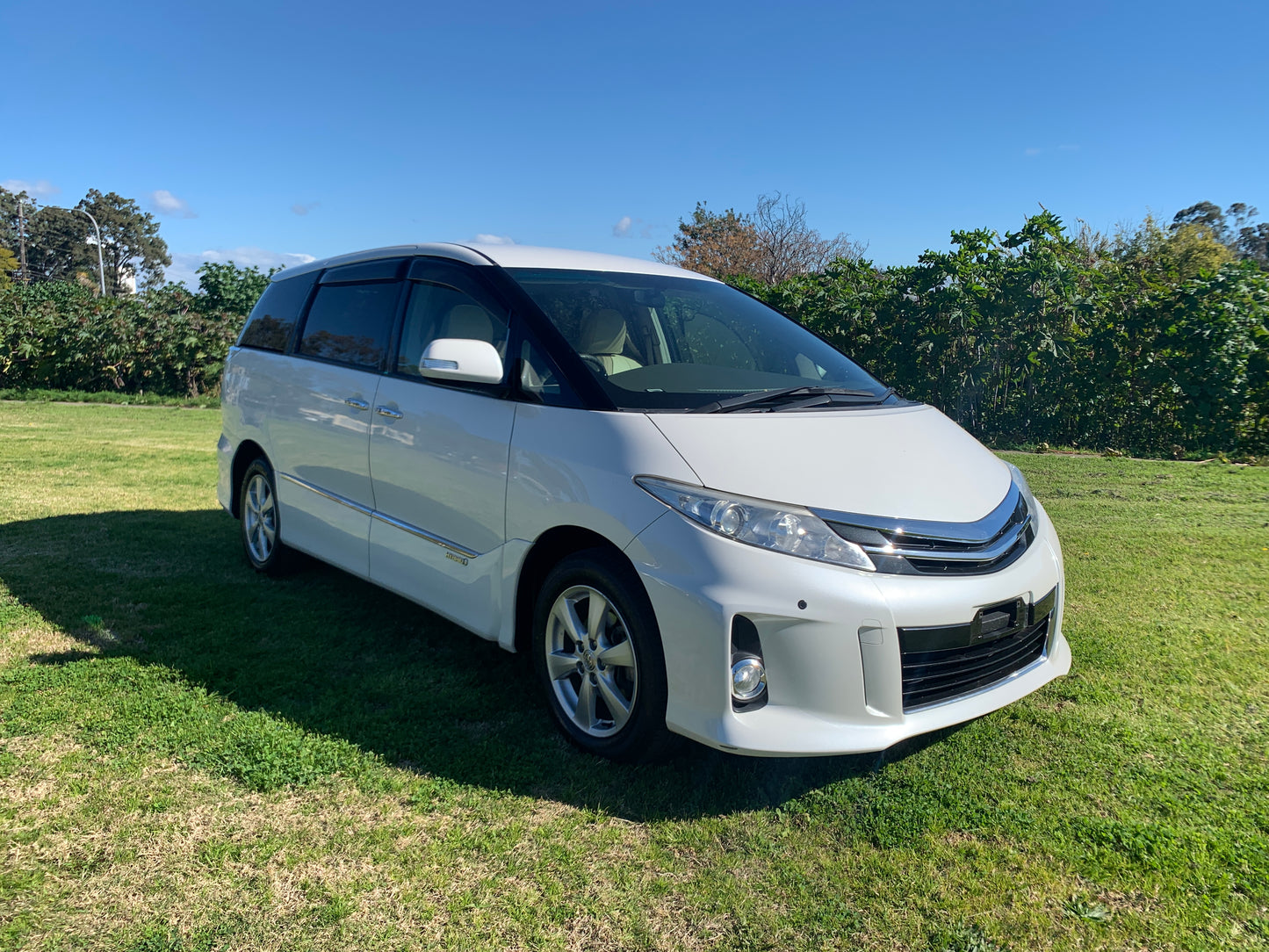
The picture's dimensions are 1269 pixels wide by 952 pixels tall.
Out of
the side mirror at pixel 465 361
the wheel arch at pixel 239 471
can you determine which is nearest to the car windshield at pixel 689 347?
the side mirror at pixel 465 361

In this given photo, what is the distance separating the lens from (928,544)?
9.39 ft

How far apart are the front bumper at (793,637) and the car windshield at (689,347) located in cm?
74

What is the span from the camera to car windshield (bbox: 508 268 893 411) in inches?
135

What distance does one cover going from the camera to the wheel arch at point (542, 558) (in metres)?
3.20

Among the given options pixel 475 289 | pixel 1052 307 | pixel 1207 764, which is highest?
pixel 1052 307

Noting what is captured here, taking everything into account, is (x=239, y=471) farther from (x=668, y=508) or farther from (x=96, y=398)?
(x=96, y=398)

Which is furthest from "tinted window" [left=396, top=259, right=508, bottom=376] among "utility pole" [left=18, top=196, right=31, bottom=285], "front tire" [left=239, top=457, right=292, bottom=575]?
"utility pole" [left=18, top=196, right=31, bottom=285]

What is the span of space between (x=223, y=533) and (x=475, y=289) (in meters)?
3.87

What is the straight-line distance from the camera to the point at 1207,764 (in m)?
3.22

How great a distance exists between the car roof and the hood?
1321mm

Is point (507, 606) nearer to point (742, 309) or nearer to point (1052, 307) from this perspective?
point (742, 309)

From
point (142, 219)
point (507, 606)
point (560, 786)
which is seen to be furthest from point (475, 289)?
point (142, 219)

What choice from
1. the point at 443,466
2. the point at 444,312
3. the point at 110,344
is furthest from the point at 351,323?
the point at 110,344

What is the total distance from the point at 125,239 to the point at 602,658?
11209 cm
